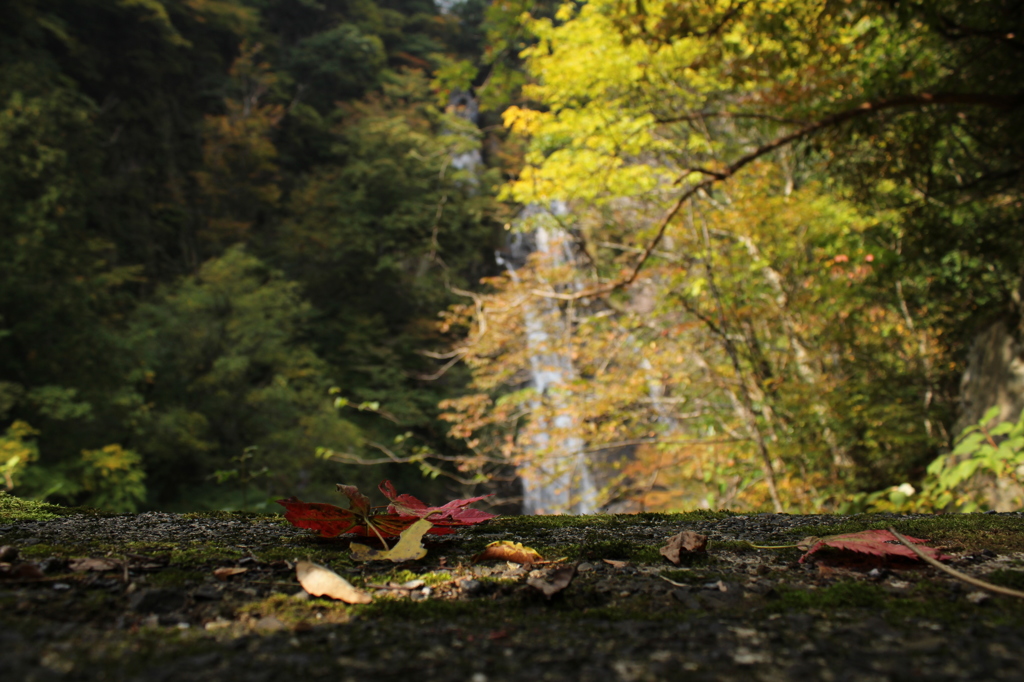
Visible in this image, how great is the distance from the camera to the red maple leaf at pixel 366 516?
45.8 inches

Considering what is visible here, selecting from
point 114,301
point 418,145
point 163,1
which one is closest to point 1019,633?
point 114,301

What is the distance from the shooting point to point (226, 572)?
96 centimetres

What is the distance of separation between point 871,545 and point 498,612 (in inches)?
26.7

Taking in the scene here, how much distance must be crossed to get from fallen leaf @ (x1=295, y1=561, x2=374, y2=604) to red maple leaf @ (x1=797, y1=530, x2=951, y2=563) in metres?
0.78

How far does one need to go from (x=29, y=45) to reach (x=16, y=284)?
7646mm

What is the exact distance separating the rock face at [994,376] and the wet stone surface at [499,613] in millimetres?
3971

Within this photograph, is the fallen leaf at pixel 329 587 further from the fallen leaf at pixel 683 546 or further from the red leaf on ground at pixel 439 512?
the fallen leaf at pixel 683 546

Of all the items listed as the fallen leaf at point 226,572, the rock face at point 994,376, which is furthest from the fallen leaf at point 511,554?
the rock face at point 994,376

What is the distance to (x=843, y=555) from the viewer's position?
1.09 metres

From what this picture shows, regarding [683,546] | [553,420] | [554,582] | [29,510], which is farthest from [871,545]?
[553,420]

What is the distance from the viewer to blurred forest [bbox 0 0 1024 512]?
391cm

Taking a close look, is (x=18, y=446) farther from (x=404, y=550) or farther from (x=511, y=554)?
(x=511, y=554)

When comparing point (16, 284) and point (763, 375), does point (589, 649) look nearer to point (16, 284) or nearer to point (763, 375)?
point (763, 375)

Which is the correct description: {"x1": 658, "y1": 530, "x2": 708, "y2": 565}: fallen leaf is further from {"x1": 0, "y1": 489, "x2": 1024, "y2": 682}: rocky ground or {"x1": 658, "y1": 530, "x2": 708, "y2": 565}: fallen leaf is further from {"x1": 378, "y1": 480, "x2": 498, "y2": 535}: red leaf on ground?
{"x1": 378, "y1": 480, "x2": 498, "y2": 535}: red leaf on ground
